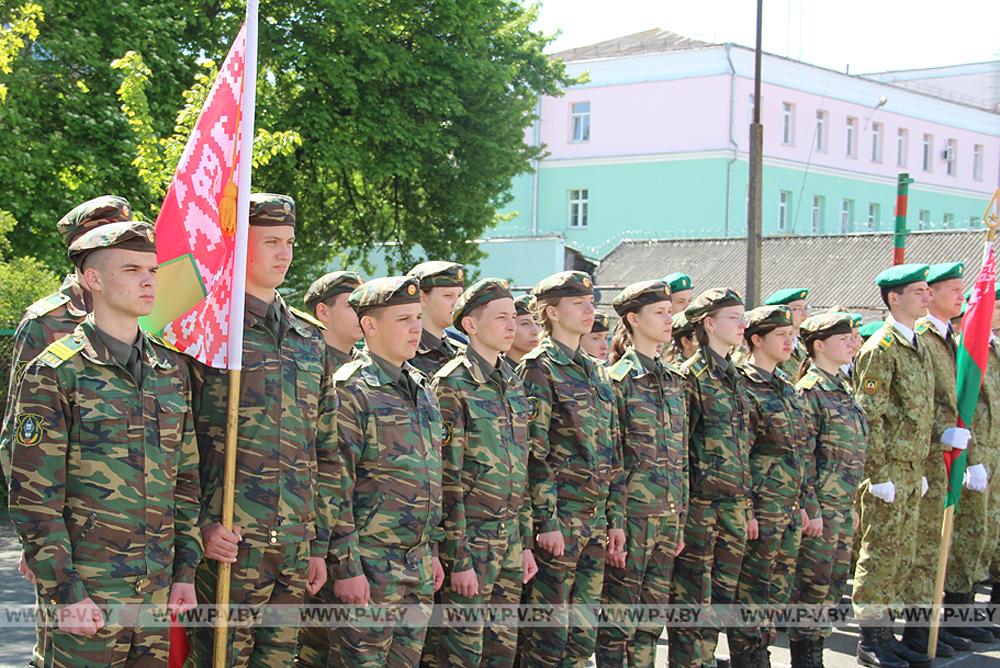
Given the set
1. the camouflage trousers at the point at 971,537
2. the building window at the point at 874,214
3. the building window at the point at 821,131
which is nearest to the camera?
the camouflage trousers at the point at 971,537

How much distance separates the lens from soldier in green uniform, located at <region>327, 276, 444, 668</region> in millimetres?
4594

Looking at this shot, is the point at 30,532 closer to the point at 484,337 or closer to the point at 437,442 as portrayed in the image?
the point at 437,442

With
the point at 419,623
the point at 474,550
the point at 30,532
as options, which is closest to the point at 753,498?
the point at 474,550

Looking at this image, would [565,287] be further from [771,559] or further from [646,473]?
[771,559]

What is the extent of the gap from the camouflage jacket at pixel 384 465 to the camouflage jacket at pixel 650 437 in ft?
4.72

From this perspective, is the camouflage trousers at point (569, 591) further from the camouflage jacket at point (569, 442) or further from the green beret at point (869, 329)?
the green beret at point (869, 329)

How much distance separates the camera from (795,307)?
26.4ft

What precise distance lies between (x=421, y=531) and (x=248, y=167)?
1.62 m

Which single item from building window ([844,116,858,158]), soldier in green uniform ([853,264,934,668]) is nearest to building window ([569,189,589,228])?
building window ([844,116,858,158])

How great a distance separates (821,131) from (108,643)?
1608 inches

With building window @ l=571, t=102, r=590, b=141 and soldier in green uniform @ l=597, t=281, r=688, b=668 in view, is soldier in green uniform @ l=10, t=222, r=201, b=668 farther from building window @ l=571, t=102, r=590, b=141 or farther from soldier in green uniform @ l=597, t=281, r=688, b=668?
building window @ l=571, t=102, r=590, b=141

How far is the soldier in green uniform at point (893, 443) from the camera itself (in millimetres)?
7152

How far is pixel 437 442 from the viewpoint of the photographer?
4863 millimetres

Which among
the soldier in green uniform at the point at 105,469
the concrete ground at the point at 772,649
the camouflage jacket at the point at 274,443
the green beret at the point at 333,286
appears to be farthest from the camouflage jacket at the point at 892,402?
the soldier in green uniform at the point at 105,469
